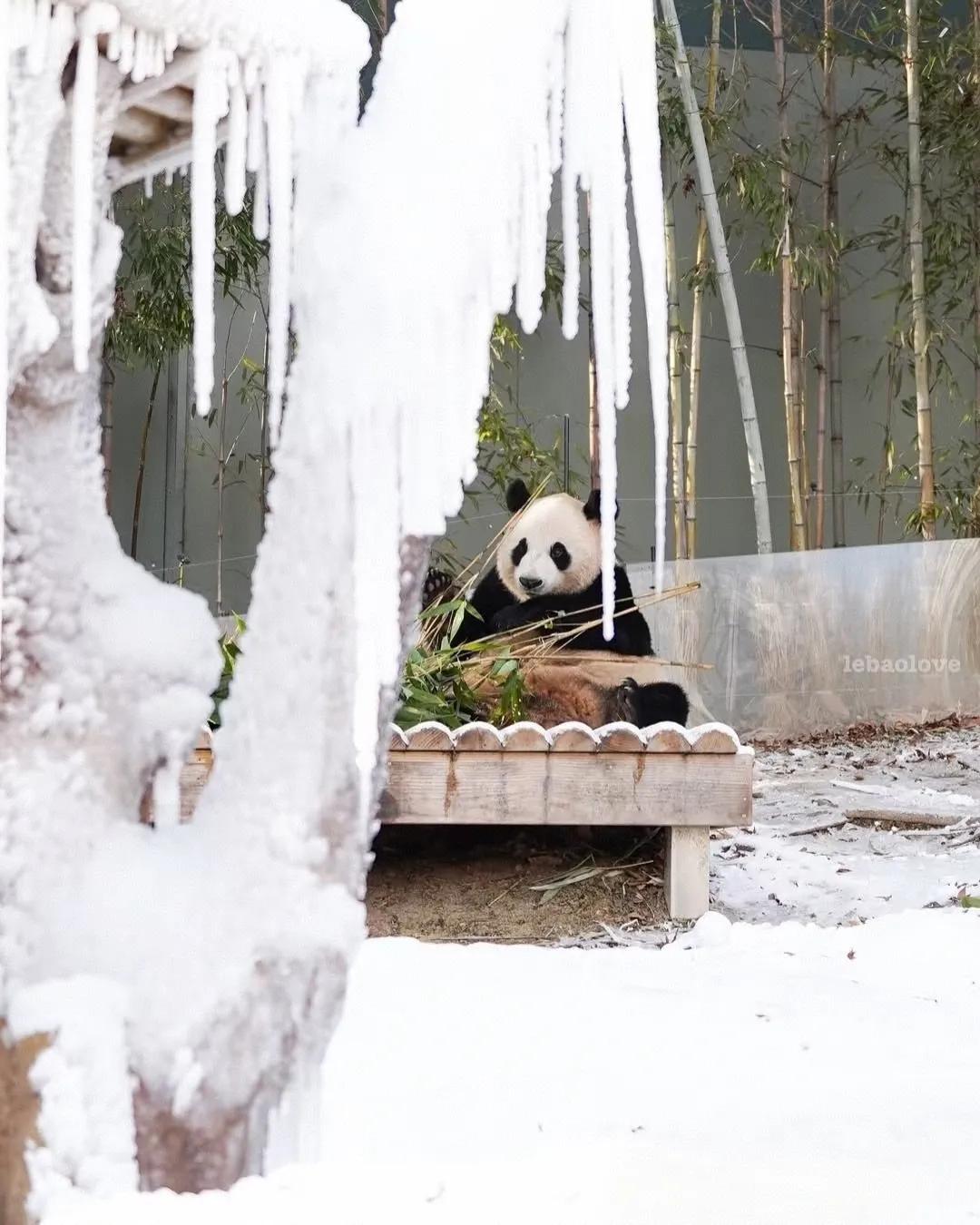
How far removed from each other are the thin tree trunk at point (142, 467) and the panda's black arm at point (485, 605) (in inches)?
98.5

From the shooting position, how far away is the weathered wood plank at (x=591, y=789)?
9.07 ft

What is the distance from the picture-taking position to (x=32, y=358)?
1.01 metres

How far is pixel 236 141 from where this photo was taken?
1.01 m

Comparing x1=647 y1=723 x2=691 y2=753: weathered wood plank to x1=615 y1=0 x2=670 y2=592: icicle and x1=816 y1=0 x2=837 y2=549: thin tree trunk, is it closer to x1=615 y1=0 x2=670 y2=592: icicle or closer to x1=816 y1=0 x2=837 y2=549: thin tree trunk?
x1=615 y1=0 x2=670 y2=592: icicle

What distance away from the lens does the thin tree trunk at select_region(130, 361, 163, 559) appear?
5.89 meters

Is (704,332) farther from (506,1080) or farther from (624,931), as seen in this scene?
(506,1080)

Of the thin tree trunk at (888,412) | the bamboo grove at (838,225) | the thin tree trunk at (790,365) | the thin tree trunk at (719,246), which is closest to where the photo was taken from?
the thin tree trunk at (719,246)

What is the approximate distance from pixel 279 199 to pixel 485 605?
2748 mm

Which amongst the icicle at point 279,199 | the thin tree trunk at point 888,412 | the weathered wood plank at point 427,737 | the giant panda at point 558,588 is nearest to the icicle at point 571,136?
the icicle at point 279,199

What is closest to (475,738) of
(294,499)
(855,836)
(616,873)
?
(616,873)

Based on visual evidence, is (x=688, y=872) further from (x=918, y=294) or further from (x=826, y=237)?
(x=826, y=237)

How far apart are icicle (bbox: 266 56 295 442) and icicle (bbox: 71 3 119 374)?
0.13m

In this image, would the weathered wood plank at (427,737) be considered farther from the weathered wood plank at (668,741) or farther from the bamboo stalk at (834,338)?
the bamboo stalk at (834,338)

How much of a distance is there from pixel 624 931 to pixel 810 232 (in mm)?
4141
